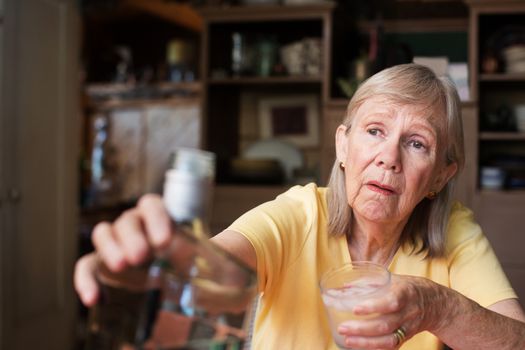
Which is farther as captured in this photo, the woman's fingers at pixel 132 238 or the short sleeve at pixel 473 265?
the short sleeve at pixel 473 265

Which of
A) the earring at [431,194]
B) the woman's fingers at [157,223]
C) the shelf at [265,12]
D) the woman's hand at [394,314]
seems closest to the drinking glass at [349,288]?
the woman's hand at [394,314]

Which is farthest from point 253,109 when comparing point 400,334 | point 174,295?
point 174,295

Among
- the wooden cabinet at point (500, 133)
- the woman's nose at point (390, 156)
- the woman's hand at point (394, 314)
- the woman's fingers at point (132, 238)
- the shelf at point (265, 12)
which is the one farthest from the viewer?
the shelf at point (265, 12)

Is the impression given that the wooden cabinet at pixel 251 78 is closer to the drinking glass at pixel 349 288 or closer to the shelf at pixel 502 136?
the shelf at pixel 502 136

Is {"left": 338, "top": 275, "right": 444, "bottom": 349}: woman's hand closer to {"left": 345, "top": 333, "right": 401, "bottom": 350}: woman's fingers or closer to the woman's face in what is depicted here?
{"left": 345, "top": 333, "right": 401, "bottom": 350}: woman's fingers

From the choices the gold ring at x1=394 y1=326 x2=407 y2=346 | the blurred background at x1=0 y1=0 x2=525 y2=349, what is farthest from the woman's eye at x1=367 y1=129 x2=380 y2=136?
the blurred background at x1=0 y1=0 x2=525 y2=349

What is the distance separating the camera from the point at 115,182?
6004 millimetres

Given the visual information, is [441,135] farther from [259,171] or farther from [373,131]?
[259,171]

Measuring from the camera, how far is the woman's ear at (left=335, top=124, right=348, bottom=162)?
1.33 m

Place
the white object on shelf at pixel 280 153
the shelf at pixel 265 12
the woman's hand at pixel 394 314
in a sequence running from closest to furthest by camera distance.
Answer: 1. the woman's hand at pixel 394 314
2. the shelf at pixel 265 12
3. the white object on shelf at pixel 280 153

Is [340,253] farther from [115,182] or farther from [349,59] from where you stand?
[115,182]

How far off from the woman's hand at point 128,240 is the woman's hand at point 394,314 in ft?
1.25

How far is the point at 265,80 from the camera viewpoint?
353 cm

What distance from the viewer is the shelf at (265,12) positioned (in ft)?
11.2
